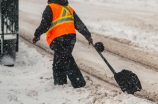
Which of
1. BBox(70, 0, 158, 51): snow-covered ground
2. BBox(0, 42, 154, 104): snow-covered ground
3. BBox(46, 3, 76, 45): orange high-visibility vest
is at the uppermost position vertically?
BBox(46, 3, 76, 45): orange high-visibility vest

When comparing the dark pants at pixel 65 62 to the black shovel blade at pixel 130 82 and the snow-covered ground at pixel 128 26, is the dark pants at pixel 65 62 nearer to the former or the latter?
the black shovel blade at pixel 130 82

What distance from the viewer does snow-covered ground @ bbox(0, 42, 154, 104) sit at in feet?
13.2

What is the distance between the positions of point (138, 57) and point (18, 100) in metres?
3.73

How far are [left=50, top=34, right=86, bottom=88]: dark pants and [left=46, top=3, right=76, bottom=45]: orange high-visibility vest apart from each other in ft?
0.28

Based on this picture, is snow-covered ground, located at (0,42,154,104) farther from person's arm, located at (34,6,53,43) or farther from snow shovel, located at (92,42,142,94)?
person's arm, located at (34,6,53,43)

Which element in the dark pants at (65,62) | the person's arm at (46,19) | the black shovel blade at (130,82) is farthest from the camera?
the dark pants at (65,62)

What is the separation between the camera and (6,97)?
3.88 meters

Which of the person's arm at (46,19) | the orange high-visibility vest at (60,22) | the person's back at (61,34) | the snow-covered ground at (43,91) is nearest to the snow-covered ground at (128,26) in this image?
the snow-covered ground at (43,91)

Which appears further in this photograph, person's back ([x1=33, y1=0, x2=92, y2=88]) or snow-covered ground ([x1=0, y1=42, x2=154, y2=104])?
person's back ([x1=33, y1=0, x2=92, y2=88])

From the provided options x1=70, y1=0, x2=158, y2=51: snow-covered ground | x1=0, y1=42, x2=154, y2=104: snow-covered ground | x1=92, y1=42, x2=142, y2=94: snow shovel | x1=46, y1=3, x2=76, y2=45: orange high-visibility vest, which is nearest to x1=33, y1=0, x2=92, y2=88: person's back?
x1=46, y1=3, x2=76, y2=45: orange high-visibility vest

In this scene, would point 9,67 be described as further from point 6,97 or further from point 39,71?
point 6,97

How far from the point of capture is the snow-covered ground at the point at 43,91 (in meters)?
4.03

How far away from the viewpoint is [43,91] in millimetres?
4535

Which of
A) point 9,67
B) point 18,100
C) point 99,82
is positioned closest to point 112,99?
point 99,82
